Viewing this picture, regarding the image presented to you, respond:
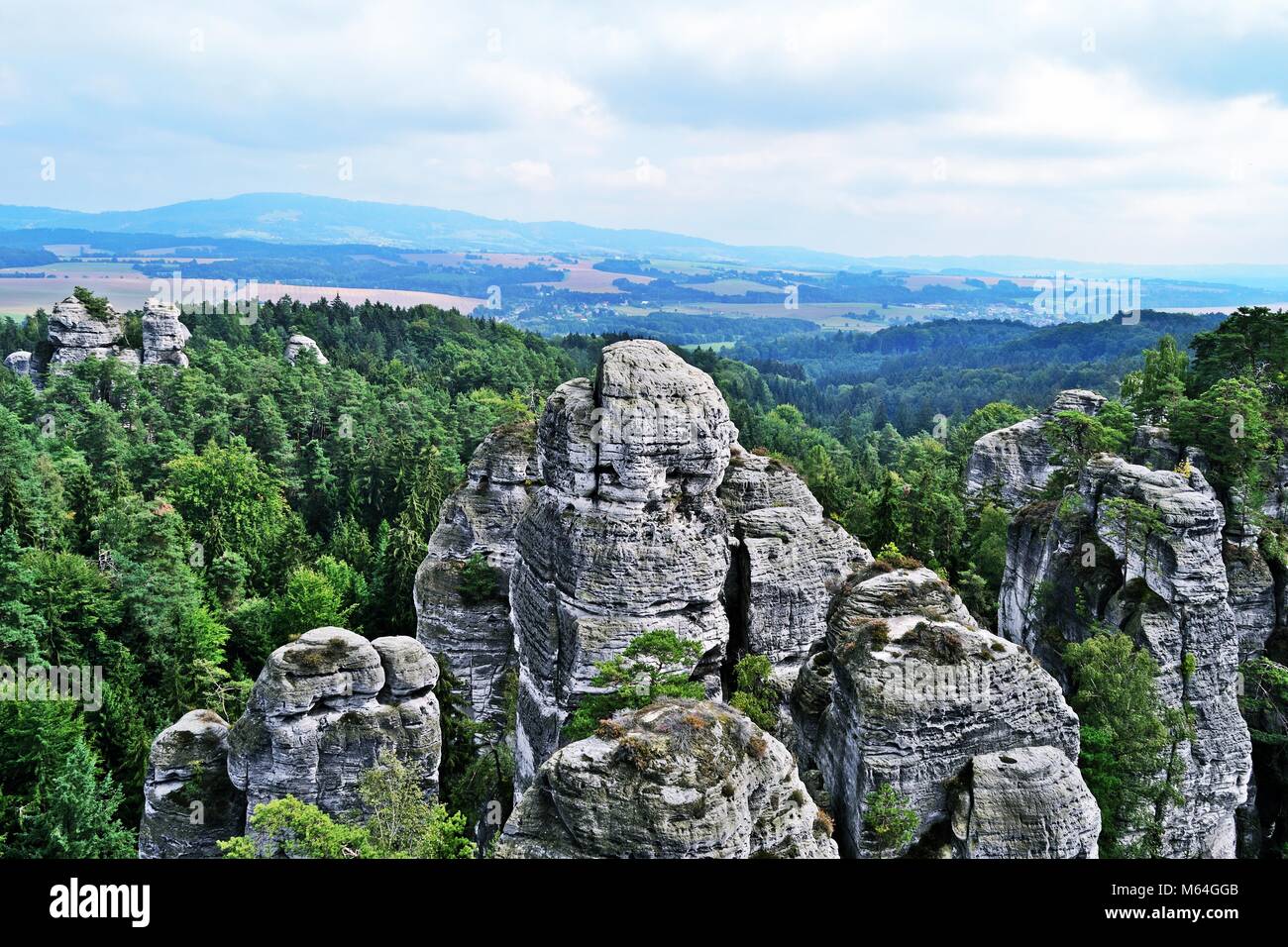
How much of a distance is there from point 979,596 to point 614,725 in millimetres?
29209

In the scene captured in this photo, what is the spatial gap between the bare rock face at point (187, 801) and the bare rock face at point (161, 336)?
225 ft

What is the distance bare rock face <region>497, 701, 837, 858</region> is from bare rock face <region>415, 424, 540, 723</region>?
20214 mm

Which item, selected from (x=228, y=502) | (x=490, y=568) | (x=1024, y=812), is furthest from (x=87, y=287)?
(x=1024, y=812)

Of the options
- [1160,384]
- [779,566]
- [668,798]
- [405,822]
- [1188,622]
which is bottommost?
[405,822]

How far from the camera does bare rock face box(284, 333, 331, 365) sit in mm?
99438

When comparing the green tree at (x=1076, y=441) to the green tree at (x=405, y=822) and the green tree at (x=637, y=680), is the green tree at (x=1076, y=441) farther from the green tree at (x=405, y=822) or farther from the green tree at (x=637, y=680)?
the green tree at (x=405, y=822)

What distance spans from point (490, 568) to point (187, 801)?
13.1 metres

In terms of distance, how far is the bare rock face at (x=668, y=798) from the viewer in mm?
14008

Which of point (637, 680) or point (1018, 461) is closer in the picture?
point (637, 680)

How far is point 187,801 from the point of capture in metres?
25.5

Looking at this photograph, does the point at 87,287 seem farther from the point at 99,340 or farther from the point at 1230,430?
the point at 1230,430

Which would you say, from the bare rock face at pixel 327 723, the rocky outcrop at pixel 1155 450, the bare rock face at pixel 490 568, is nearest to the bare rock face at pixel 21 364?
the bare rock face at pixel 490 568

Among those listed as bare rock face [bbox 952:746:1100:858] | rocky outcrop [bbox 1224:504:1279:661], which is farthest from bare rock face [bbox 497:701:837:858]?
rocky outcrop [bbox 1224:504:1279:661]

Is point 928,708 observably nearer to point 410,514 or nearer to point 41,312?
point 410,514
